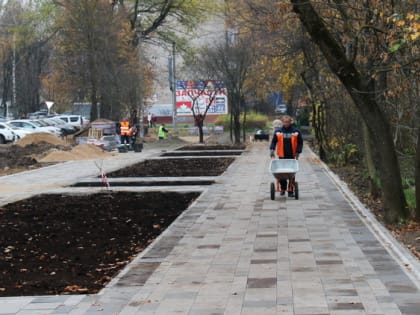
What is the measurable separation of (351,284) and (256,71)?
33.6m

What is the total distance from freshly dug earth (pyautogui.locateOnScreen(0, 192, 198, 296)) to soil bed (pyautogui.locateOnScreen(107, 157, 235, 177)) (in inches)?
220

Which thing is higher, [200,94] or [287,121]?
[200,94]

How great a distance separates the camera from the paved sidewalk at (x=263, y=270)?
22.8ft

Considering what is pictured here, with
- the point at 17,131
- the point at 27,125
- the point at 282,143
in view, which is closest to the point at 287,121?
the point at 282,143

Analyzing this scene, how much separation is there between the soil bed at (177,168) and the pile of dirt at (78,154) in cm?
375

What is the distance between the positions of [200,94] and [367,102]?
34.7m

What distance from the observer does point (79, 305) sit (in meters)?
7.19

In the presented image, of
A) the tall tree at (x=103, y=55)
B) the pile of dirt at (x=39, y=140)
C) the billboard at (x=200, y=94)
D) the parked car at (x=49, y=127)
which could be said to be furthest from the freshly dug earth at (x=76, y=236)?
the parked car at (x=49, y=127)

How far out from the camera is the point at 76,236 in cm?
1173

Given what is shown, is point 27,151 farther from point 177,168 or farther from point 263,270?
point 263,270

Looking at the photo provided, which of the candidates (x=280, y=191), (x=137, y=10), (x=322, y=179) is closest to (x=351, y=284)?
(x=280, y=191)

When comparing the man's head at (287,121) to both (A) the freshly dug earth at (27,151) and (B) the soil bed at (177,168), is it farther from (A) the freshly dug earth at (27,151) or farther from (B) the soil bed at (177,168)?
(A) the freshly dug earth at (27,151)

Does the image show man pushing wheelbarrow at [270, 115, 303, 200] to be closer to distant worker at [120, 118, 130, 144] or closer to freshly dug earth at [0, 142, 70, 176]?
freshly dug earth at [0, 142, 70, 176]

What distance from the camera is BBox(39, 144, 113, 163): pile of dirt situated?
31.5 metres
